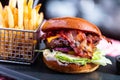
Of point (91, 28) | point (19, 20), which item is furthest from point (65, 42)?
point (19, 20)

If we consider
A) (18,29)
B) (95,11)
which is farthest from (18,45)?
(95,11)

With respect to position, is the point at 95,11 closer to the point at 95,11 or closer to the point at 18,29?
the point at 95,11

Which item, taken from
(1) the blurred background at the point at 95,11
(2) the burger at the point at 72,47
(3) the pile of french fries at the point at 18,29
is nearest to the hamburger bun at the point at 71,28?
(2) the burger at the point at 72,47

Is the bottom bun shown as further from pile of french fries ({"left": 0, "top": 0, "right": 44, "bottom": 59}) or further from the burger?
pile of french fries ({"left": 0, "top": 0, "right": 44, "bottom": 59})

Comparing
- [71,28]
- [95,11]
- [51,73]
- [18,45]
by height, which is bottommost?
[51,73]

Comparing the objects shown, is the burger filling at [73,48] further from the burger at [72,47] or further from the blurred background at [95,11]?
the blurred background at [95,11]
